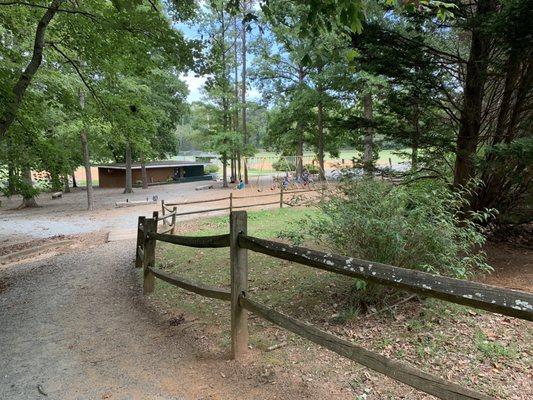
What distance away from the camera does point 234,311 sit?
126 inches

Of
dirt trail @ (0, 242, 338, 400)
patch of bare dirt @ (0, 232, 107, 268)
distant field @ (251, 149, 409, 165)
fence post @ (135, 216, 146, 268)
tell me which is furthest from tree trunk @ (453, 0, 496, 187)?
patch of bare dirt @ (0, 232, 107, 268)

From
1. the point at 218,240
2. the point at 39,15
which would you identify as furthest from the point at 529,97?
the point at 39,15

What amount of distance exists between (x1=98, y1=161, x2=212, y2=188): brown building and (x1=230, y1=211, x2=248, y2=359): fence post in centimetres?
4020

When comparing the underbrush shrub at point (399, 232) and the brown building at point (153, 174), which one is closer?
the underbrush shrub at point (399, 232)

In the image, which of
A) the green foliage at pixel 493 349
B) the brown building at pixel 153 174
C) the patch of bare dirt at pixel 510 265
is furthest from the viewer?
the brown building at pixel 153 174

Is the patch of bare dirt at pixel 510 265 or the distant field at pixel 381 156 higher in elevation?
the distant field at pixel 381 156

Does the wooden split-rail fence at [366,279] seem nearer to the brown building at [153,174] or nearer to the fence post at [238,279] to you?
the fence post at [238,279]

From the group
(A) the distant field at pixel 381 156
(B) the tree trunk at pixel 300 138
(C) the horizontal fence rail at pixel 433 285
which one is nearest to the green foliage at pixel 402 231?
(C) the horizontal fence rail at pixel 433 285

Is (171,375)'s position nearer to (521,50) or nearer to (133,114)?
(521,50)

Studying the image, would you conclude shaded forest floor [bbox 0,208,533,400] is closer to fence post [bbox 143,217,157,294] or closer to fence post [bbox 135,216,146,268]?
fence post [bbox 143,217,157,294]

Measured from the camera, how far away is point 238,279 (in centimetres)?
316

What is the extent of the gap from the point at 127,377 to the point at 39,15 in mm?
9447

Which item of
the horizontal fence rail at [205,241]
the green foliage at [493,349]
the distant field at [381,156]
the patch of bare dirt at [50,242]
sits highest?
the distant field at [381,156]

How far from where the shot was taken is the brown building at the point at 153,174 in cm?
4206
